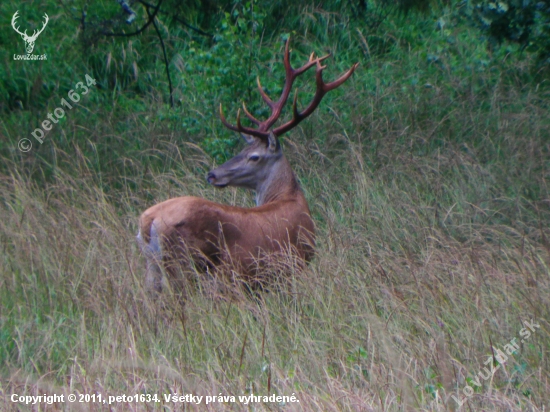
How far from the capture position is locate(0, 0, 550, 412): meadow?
3586 millimetres

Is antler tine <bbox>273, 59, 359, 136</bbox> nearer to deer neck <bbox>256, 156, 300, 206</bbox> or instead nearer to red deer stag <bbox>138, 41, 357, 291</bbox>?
deer neck <bbox>256, 156, 300, 206</bbox>

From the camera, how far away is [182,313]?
422 centimetres

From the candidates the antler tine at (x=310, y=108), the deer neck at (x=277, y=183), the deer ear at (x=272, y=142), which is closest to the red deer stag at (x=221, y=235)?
the deer neck at (x=277, y=183)

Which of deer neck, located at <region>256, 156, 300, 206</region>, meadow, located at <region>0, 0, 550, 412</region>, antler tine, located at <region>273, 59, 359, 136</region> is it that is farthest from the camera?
antler tine, located at <region>273, 59, 359, 136</region>

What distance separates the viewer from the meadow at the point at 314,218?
3.59m

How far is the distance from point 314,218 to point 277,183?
0.55 m

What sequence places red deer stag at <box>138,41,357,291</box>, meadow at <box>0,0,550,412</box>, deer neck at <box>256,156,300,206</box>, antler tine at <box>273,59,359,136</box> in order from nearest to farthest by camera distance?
meadow at <box>0,0,550,412</box>, red deer stag at <box>138,41,357,291</box>, deer neck at <box>256,156,300,206</box>, antler tine at <box>273,59,359,136</box>

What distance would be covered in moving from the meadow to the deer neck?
0.44 meters

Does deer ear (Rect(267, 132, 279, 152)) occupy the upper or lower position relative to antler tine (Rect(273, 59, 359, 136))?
lower

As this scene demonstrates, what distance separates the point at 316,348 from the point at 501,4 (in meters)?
3.48

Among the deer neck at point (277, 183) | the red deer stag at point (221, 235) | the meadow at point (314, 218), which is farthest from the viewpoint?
the deer neck at point (277, 183)

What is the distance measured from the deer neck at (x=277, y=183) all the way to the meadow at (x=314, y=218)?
0.44 metres

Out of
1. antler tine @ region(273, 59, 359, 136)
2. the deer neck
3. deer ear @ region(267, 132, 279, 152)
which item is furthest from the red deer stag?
antler tine @ region(273, 59, 359, 136)

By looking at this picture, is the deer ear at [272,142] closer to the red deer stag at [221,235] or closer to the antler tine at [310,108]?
the antler tine at [310,108]
